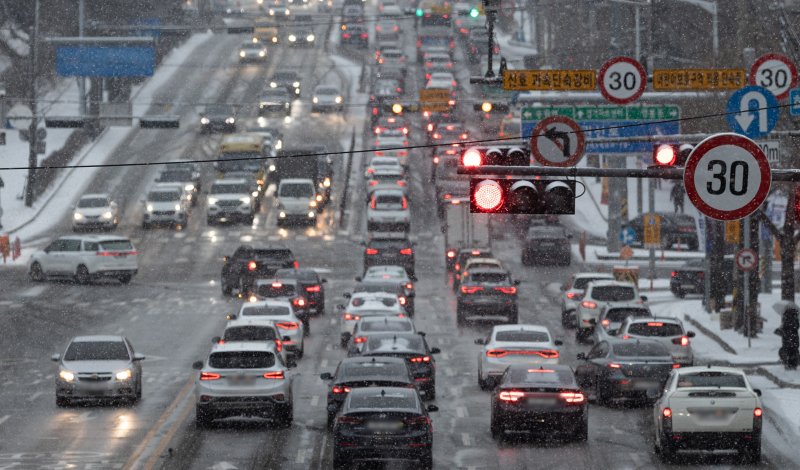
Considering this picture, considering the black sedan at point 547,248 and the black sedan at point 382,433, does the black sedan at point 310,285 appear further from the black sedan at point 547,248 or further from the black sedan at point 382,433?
the black sedan at point 382,433

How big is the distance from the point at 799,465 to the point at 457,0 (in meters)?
115

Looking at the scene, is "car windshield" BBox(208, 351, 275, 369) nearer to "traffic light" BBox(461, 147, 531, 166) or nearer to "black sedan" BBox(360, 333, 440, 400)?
"black sedan" BBox(360, 333, 440, 400)

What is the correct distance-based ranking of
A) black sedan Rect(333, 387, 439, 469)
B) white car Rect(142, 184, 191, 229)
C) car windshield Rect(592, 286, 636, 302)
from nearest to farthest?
black sedan Rect(333, 387, 439, 469) < car windshield Rect(592, 286, 636, 302) < white car Rect(142, 184, 191, 229)

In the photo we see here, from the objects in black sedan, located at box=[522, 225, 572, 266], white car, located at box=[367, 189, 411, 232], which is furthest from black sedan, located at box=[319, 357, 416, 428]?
white car, located at box=[367, 189, 411, 232]

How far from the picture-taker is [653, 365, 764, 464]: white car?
71.4 ft

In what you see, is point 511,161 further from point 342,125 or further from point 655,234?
point 342,125

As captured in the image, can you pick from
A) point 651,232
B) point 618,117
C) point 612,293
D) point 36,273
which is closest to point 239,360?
point 612,293

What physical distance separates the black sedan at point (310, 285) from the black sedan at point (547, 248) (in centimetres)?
1321

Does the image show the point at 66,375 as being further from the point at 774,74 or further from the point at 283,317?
the point at 774,74

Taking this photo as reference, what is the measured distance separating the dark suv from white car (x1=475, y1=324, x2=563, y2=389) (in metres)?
17.6

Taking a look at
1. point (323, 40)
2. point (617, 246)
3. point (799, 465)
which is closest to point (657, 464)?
point (799, 465)

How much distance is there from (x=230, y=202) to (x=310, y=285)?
1989cm

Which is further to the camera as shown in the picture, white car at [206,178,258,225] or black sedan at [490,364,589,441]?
white car at [206,178,258,225]

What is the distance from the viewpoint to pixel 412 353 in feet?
94.9
